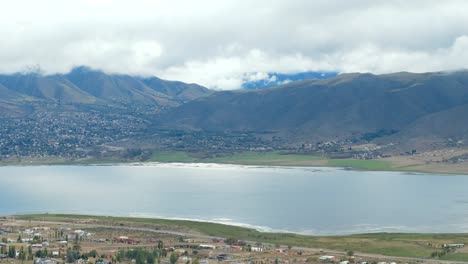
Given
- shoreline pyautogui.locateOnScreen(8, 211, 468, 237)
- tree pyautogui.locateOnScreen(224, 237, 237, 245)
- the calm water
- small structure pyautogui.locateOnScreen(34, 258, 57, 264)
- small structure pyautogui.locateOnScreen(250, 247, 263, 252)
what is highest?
the calm water

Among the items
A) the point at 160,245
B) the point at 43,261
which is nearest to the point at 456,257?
the point at 160,245

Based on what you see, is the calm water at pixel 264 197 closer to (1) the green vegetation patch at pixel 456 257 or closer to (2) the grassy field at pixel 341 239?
(2) the grassy field at pixel 341 239

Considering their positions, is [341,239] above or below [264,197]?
below

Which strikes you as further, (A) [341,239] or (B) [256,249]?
(A) [341,239]

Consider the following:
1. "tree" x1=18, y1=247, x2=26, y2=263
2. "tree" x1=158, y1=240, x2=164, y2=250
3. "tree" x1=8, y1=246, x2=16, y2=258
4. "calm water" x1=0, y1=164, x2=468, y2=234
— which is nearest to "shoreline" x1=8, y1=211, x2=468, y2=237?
"calm water" x1=0, y1=164, x2=468, y2=234

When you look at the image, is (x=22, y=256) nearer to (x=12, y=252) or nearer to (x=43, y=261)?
(x=12, y=252)

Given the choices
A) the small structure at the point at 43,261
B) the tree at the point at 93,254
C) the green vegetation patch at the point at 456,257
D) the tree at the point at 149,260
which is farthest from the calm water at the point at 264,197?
the small structure at the point at 43,261

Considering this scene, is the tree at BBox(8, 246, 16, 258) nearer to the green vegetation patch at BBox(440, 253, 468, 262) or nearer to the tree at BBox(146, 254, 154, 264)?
the tree at BBox(146, 254, 154, 264)
